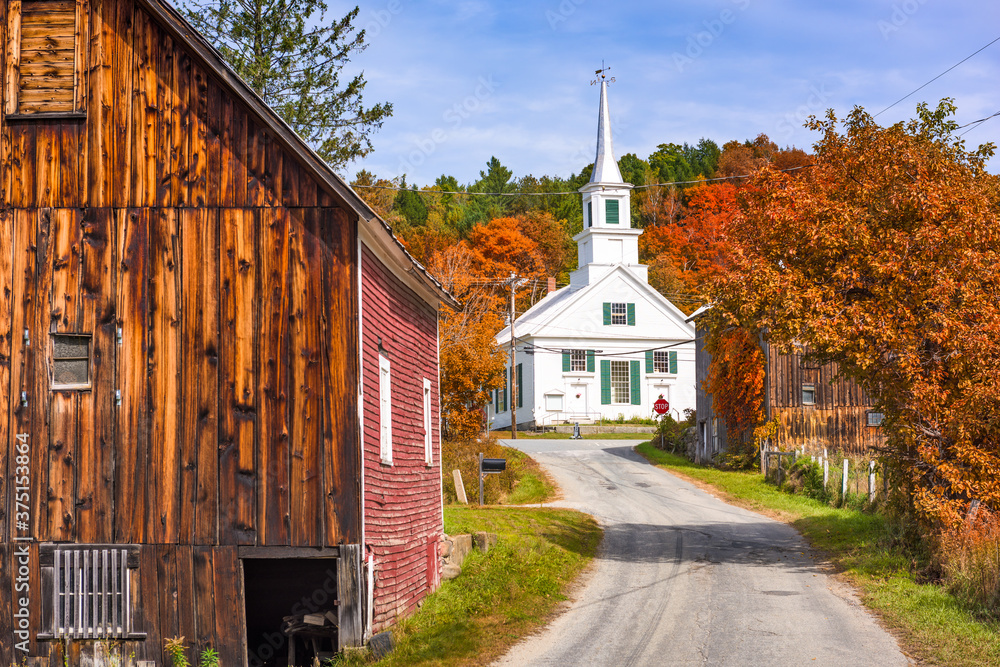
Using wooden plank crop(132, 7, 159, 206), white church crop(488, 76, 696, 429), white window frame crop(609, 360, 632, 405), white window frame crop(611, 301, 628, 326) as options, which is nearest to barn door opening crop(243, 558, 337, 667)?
wooden plank crop(132, 7, 159, 206)

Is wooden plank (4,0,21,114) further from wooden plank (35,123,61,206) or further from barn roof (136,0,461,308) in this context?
barn roof (136,0,461,308)

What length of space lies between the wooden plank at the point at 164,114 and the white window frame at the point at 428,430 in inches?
227

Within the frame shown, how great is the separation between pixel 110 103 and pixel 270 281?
2886 mm

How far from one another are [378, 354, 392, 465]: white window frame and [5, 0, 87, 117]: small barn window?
187 inches

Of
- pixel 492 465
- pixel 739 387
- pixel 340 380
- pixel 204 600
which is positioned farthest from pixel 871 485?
pixel 204 600

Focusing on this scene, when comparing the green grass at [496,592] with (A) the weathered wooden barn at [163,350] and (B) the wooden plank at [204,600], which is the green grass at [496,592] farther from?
(B) the wooden plank at [204,600]

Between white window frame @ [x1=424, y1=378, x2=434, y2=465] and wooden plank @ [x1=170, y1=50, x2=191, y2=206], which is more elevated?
wooden plank @ [x1=170, y1=50, x2=191, y2=206]

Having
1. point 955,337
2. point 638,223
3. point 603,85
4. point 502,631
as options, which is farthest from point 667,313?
point 502,631

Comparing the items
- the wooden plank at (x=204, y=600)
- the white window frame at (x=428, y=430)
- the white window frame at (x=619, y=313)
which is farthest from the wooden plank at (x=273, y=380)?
the white window frame at (x=619, y=313)

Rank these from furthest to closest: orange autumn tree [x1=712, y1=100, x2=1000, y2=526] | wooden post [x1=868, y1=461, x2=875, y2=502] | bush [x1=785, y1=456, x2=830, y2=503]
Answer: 1. bush [x1=785, y1=456, x2=830, y2=503]
2. wooden post [x1=868, y1=461, x2=875, y2=502]
3. orange autumn tree [x1=712, y1=100, x2=1000, y2=526]

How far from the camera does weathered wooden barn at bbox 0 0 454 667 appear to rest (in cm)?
1095

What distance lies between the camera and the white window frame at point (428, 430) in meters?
15.6

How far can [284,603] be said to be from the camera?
13.1 meters

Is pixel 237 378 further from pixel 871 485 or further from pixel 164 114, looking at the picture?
pixel 871 485
